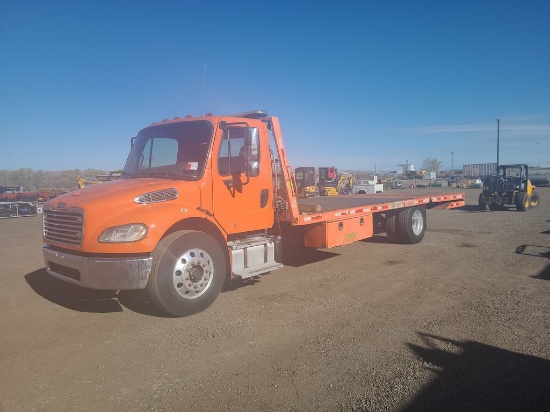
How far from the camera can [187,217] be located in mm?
4898

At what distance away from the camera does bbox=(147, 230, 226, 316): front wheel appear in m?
4.57

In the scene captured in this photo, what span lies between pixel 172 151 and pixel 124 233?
1672 millimetres

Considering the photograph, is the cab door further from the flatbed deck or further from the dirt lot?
the dirt lot

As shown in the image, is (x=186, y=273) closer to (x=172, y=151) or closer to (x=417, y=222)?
(x=172, y=151)

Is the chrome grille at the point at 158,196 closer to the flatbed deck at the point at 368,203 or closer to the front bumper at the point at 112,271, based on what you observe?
the front bumper at the point at 112,271

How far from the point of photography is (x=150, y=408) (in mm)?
2988

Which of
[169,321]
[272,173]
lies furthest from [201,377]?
[272,173]

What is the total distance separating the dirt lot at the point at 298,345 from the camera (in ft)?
10.1

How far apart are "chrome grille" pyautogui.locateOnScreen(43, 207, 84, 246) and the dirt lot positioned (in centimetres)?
103

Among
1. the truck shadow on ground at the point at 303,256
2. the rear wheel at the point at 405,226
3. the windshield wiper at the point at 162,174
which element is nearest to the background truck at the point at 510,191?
the rear wheel at the point at 405,226

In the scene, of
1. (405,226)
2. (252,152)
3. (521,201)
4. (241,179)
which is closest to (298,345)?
(241,179)

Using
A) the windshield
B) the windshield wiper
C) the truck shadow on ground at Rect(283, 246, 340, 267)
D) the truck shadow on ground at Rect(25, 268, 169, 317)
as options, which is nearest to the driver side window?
the windshield

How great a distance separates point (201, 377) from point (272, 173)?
3499 millimetres

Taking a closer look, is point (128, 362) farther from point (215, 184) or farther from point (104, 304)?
point (215, 184)
